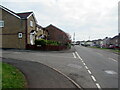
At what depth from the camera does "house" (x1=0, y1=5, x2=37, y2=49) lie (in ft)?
87.9

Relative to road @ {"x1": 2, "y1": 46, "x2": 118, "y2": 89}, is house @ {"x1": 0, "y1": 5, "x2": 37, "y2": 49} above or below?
above

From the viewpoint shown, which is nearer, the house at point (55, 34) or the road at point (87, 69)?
the road at point (87, 69)

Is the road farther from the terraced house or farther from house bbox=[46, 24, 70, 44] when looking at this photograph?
house bbox=[46, 24, 70, 44]

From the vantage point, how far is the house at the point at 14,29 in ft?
87.9

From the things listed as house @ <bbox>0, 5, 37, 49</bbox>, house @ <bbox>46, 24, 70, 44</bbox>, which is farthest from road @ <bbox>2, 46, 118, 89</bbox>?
house @ <bbox>46, 24, 70, 44</bbox>

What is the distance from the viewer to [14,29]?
88.6 ft

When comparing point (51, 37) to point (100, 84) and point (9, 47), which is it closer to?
point (9, 47)

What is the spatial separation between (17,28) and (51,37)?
2710cm

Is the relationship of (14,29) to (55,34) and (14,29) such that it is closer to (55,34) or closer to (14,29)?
(14,29)

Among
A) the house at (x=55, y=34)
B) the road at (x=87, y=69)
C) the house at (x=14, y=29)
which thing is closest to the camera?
the road at (x=87, y=69)

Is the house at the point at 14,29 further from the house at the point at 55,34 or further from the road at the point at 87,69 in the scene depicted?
the house at the point at 55,34

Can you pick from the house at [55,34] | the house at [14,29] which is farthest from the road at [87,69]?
the house at [55,34]

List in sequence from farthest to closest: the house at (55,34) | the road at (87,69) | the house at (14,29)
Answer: the house at (55,34) < the house at (14,29) < the road at (87,69)

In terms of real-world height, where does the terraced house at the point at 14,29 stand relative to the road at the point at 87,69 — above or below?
above
